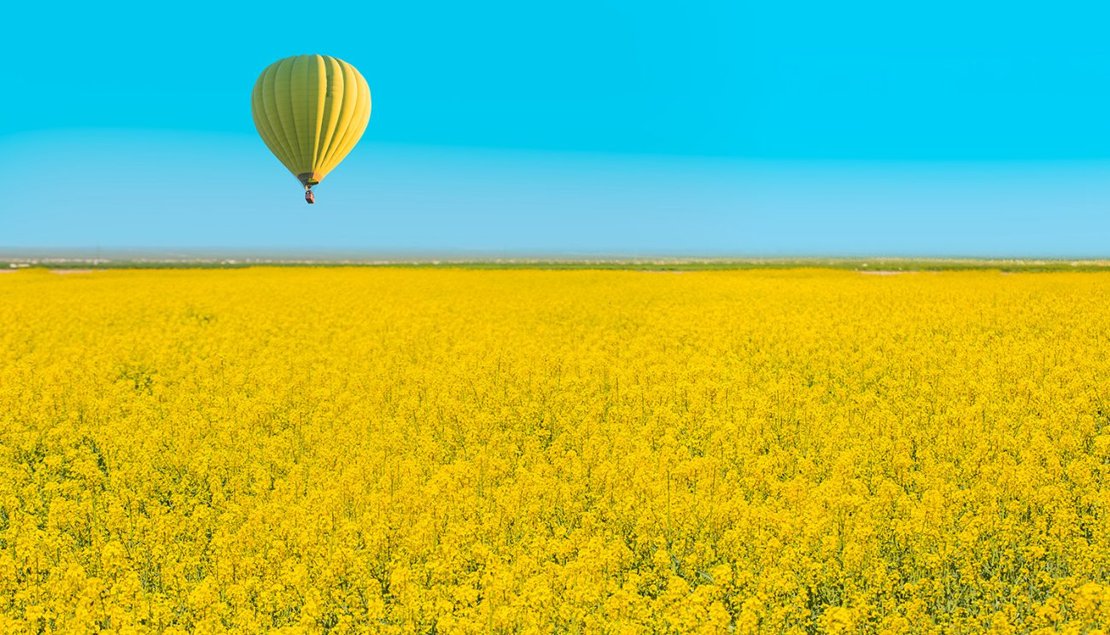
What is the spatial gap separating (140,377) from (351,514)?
24.3 ft

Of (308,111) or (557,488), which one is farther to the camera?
(308,111)

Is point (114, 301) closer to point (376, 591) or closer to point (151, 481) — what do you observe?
point (151, 481)

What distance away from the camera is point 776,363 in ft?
38.8

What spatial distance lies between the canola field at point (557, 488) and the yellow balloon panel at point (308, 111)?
11117 millimetres

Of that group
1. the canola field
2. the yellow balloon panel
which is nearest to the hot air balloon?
the yellow balloon panel

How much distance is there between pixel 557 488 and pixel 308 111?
64.5ft

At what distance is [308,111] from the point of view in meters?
22.0

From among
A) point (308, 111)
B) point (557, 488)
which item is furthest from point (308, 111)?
point (557, 488)

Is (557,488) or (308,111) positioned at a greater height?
(308,111)

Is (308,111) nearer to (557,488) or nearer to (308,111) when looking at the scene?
(308,111)

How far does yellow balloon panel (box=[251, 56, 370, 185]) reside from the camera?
2208 centimetres

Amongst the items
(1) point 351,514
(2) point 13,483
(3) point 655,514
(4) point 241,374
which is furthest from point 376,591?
(4) point 241,374

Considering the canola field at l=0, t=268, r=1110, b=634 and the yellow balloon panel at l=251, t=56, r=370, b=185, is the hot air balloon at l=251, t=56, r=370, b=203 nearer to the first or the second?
the yellow balloon panel at l=251, t=56, r=370, b=185

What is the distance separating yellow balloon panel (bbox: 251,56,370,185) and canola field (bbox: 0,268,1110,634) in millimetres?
11117
